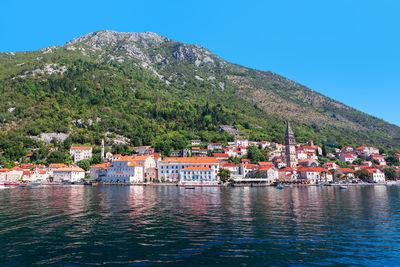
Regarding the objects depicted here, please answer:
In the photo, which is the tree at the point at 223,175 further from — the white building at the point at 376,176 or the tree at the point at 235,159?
the white building at the point at 376,176

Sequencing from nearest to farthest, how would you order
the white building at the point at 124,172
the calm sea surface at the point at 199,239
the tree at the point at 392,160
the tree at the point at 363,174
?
the calm sea surface at the point at 199,239 → the white building at the point at 124,172 → the tree at the point at 363,174 → the tree at the point at 392,160

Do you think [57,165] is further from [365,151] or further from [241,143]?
[365,151]

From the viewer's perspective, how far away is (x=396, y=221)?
2469 centimetres

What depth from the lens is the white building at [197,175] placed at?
97062mm

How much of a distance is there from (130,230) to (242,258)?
31.7 feet

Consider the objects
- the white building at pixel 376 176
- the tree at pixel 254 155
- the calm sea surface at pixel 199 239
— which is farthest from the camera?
the tree at pixel 254 155

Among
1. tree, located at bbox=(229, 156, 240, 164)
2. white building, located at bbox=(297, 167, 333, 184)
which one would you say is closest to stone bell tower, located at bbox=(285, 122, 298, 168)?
white building, located at bbox=(297, 167, 333, 184)

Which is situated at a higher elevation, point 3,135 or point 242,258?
point 3,135

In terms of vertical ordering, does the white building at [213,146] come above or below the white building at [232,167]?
above

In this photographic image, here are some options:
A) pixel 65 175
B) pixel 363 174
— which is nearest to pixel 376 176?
pixel 363 174

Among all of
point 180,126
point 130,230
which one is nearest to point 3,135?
point 180,126

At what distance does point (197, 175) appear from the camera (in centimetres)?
9781

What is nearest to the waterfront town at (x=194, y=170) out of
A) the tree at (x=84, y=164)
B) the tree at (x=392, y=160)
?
the tree at (x=84, y=164)

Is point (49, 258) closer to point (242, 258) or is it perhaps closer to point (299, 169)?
point (242, 258)
